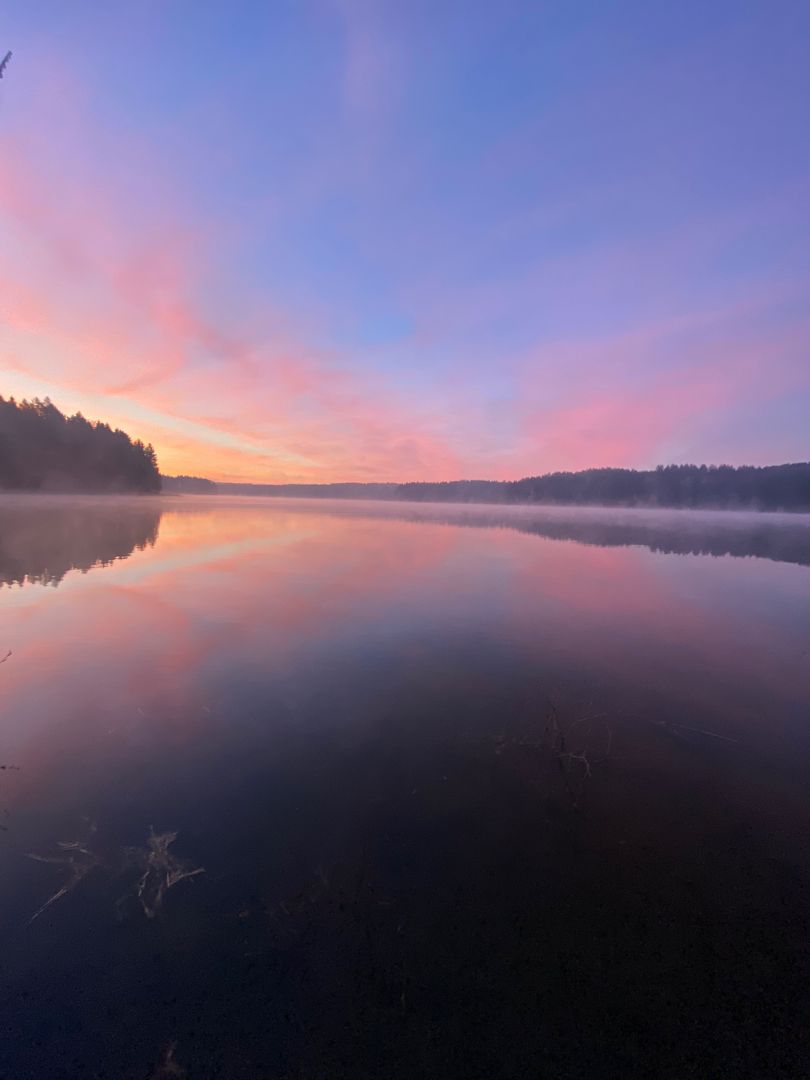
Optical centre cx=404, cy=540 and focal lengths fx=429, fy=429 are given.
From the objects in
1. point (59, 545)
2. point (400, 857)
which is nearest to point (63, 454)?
point (59, 545)

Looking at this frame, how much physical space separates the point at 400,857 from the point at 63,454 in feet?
448

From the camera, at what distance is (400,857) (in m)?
6.64

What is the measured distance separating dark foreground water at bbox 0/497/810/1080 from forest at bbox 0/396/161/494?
110683 millimetres

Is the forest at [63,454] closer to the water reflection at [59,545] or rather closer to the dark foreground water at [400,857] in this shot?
the water reflection at [59,545]

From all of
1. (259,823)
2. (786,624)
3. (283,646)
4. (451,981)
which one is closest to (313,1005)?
(451,981)

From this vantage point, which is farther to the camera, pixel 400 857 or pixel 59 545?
pixel 59 545

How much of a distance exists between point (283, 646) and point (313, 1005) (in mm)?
11154

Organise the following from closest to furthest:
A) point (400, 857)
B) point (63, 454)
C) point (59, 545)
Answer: point (400, 857) → point (59, 545) → point (63, 454)

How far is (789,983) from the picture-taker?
5008mm

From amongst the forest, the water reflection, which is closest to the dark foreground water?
the water reflection

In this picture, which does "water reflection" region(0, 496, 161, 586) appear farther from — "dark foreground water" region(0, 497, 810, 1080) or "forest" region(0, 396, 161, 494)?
"forest" region(0, 396, 161, 494)

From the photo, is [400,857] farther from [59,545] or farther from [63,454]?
[63,454]

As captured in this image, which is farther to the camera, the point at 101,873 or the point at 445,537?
the point at 445,537

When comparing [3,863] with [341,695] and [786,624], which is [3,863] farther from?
[786,624]
